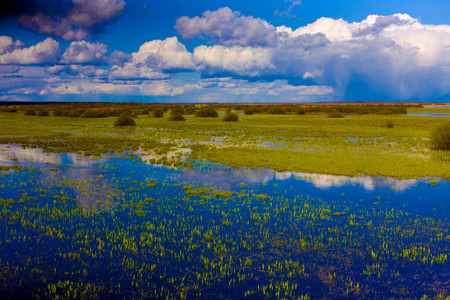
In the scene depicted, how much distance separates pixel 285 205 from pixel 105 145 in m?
23.7

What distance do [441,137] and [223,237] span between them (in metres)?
28.3

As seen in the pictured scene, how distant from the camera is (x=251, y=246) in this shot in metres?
10.6

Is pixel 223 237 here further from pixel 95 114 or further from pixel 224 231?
pixel 95 114

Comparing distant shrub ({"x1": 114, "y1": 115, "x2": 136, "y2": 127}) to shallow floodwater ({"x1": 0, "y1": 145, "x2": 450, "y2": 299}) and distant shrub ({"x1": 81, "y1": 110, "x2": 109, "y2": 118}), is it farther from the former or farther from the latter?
shallow floodwater ({"x1": 0, "y1": 145, "x2": 450, "y2": 299})

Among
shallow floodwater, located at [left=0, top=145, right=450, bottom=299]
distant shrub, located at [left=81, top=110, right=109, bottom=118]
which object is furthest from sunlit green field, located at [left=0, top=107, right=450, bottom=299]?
distant shrub, located at [left=81, top=110, right=109, bottom=118]

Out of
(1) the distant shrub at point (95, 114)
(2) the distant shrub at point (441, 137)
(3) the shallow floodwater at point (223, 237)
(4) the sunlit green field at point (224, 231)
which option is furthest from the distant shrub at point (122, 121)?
(2) the distant shrub at point (441, 137)

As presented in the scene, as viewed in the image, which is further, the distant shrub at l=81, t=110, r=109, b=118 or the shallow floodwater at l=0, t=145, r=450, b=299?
the distant shrub at l=81, t=110, r=109, b=118

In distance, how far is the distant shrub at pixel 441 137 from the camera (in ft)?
98.3

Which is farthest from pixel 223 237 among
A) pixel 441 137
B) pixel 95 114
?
pixel 95 114

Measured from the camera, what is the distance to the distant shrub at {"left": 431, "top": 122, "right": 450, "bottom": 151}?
29953mm

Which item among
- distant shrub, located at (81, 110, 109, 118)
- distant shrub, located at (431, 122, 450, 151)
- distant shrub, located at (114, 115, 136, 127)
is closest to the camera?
A: distant shrub, located at (431, 122, 450, 151)

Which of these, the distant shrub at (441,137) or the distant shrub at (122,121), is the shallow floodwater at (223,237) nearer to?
the distant shrub at (441,137)

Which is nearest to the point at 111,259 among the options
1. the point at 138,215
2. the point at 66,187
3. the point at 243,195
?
the point at 138,215

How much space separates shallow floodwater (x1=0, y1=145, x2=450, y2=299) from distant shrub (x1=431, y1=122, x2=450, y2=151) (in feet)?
44.2
